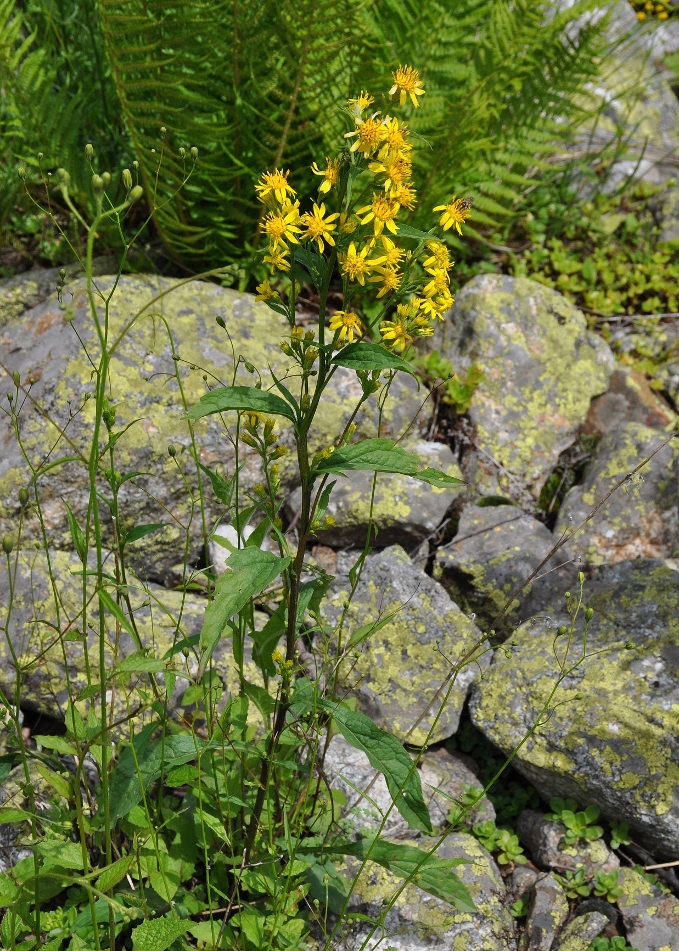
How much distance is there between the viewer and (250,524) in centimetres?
304

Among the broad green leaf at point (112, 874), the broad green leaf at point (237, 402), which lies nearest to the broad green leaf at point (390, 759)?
the broad green leaf at point (112, 874)

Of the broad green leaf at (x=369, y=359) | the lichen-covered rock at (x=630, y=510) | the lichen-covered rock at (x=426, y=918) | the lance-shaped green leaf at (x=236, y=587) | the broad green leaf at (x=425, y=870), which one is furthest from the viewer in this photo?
the lichen-covered rock at (x=630, y=510)

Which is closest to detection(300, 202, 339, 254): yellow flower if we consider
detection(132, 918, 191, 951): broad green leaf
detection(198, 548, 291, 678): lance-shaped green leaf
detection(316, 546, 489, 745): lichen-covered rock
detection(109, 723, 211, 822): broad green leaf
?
detection(198, 548, 291, 678): lance-shaped green leaf

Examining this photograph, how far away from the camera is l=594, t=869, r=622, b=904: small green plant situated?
2.13 meters

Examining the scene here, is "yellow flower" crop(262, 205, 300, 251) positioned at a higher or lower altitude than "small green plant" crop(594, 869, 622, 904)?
higher

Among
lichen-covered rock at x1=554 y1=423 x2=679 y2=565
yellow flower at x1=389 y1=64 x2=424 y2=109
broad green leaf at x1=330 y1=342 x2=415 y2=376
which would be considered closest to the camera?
broad green leaf at x1=330 y1=342 x2=415 y2=376

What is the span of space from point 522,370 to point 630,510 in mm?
927

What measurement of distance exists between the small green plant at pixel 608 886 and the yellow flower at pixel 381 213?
1.95 metres

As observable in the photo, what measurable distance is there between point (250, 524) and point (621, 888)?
180 cm

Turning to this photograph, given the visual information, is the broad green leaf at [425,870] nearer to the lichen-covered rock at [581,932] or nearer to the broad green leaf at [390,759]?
the broad green leaf at [390,759]

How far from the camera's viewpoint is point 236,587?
3.94ft

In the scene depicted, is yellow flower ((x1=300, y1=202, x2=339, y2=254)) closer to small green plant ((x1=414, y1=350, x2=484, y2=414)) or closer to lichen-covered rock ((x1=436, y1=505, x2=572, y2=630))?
lichen-covered rock ((x1=436, y1=505, x2=572, y2=630))

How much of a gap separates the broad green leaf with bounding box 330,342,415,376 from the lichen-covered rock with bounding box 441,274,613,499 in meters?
2.12

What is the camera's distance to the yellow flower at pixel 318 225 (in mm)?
1296
